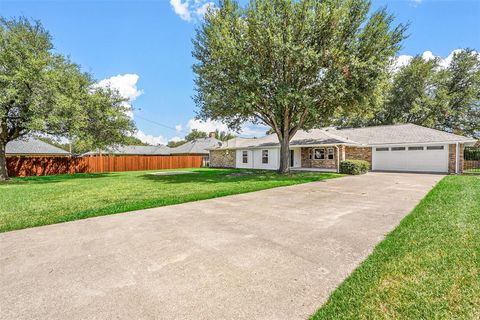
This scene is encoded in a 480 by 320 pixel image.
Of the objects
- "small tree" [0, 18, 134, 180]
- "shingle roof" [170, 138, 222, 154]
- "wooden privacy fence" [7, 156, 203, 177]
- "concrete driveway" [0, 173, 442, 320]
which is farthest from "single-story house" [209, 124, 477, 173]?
"concrete driveway" [0, 173, 442, 320]

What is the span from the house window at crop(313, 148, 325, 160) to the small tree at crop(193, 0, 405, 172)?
270 inches

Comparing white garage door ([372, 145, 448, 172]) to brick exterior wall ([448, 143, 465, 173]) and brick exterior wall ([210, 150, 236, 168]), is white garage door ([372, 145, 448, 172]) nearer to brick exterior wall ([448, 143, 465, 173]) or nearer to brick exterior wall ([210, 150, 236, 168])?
brick exterior wall ([448, 143, 465, 173])

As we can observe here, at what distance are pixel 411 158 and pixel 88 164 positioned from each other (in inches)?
1110

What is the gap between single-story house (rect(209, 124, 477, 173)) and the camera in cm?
1664

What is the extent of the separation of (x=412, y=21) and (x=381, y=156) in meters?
10.4

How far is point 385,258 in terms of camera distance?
322 centimetres

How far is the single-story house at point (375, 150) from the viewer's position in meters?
16.6

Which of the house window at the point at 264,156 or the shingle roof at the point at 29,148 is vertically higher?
the shingle roof at the point at 29,148

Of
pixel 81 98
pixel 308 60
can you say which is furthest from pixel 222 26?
pixel 81 98

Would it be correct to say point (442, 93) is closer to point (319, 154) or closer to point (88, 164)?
point (319, 154)

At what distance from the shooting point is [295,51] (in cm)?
1213

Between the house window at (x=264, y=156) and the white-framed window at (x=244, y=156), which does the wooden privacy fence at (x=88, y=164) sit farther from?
the house window at (x=264, y=156)

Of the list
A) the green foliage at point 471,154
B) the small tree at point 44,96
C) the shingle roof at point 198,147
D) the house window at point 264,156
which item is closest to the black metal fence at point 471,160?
the green foliage at point 471,154

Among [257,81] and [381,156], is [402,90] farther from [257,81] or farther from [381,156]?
[257,81]
